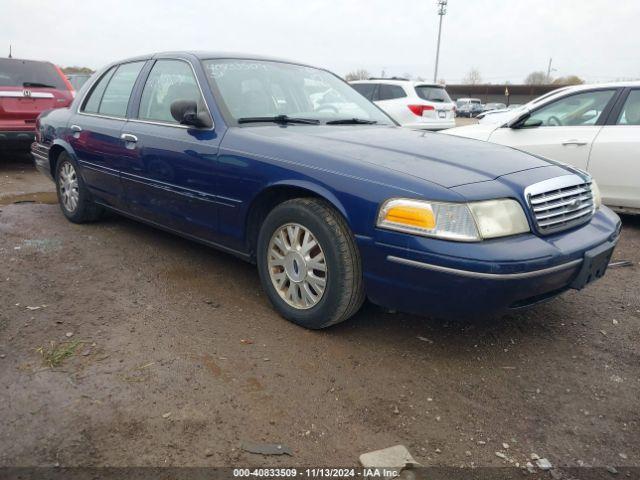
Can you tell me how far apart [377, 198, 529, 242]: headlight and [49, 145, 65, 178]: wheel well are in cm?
390

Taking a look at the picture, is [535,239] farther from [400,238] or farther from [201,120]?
[201,120]

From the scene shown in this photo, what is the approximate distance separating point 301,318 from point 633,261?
3152mm

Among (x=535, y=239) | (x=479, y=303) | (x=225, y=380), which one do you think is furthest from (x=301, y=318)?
(x=535, y=239)

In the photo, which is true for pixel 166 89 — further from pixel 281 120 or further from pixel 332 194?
pixel 332 194

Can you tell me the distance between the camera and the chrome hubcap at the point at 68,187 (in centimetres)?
498

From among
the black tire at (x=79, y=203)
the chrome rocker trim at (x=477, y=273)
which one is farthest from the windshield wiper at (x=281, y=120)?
the black tire at (x=79, y=203)

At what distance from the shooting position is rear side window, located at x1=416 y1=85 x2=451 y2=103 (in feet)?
34.9

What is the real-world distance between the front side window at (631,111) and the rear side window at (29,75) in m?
7.80

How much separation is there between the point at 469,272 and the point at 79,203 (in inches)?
155

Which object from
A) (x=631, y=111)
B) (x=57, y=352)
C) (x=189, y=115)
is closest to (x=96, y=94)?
(x=189, y=115)

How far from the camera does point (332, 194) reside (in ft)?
9.03

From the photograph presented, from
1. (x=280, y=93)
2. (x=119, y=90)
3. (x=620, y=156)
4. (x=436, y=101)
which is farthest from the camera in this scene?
(x=436, y=101)

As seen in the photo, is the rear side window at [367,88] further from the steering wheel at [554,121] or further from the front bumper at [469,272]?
→ the front bumper at [469,272]

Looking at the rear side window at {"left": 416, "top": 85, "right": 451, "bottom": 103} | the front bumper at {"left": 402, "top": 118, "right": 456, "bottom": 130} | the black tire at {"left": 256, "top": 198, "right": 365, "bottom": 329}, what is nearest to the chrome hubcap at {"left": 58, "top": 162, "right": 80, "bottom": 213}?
the black tire at {"left": 256, "top": 198, "right": 365, "bottom": 329}
